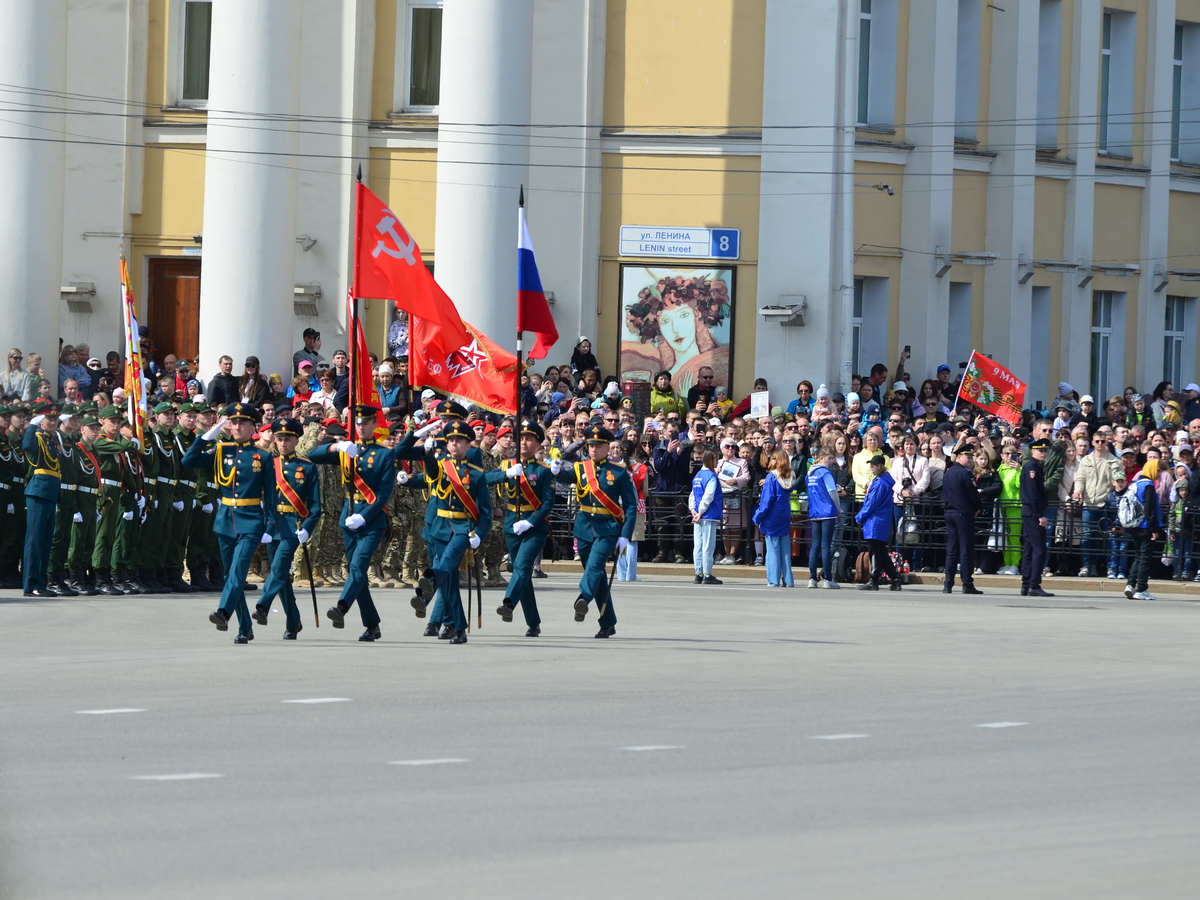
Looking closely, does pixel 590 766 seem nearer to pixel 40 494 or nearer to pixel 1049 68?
pixel 40 494

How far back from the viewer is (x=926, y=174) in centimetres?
3612

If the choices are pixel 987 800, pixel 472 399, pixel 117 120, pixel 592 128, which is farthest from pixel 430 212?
pixel 987 800

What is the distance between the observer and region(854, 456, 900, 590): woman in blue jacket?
25.0 meters

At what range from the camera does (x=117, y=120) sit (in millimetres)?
35719

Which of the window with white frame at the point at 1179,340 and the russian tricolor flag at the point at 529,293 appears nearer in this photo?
the russian tricolor flag at the point at 529,293

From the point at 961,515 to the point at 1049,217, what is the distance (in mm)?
15411

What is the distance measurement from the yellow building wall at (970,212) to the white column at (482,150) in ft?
28.6

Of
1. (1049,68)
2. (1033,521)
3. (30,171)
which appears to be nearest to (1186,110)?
(1049,68)

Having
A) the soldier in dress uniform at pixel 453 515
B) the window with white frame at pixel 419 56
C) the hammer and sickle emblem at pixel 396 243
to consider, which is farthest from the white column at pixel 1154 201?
the soldier in dress uniform at pixel 453 515

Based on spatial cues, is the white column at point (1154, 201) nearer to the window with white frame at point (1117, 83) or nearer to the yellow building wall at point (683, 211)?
the window with white frame at point (1117, 83)

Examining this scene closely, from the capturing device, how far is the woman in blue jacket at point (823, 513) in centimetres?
2522

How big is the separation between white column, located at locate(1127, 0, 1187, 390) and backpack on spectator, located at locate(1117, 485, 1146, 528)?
1592 cm

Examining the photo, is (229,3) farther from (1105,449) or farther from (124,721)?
(124,721)

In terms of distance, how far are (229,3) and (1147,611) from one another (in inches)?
702
